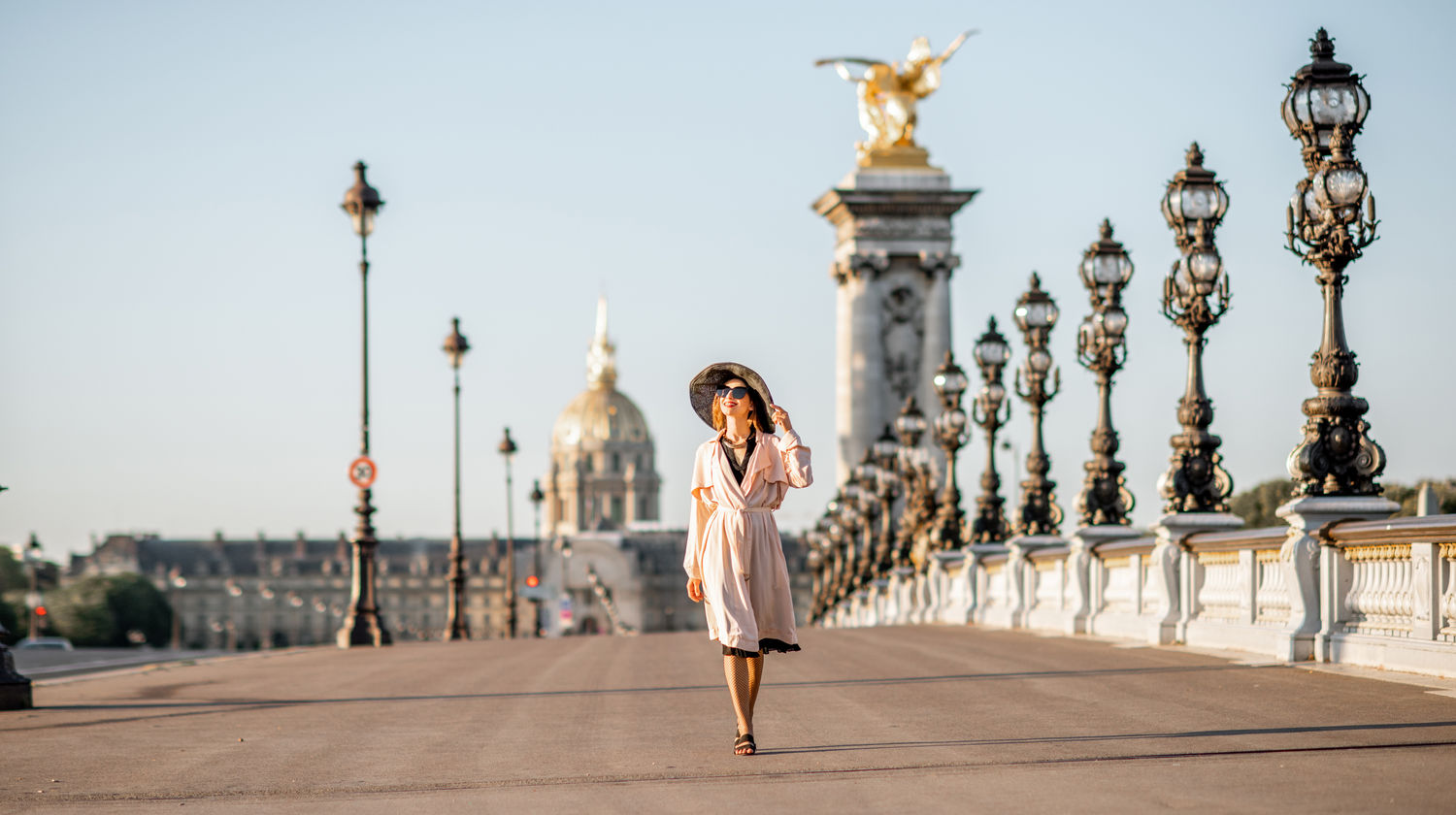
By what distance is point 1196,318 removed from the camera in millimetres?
22625

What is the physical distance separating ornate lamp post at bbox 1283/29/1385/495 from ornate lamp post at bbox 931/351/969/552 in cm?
2217

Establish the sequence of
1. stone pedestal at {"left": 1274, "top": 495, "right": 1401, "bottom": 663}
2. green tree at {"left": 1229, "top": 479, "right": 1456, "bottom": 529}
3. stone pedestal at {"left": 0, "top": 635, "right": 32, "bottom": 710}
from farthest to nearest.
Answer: green tree at {"left": 1229, "top": 479, "right": 1456, "bottom": 529} → stone pedestal at {"left": 0, "top": 635, "right": 32, "bottom": 710} → stone pedestal at {"left": 1274, "top": 495, "right": 1401, "bottom": 663}

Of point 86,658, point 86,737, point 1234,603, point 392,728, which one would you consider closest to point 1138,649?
point 1234,603

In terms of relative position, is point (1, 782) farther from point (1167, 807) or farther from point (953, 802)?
point (1167, 807)

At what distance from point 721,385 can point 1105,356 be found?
16084mm

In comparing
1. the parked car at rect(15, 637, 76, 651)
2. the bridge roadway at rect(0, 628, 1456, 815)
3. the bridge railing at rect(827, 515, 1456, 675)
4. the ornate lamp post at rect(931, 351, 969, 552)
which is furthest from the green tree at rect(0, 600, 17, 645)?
the bridge roadway at rect(0, 628, 1456, 815)

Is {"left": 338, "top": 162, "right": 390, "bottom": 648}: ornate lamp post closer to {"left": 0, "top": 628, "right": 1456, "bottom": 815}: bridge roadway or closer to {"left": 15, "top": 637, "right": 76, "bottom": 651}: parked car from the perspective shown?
{"left": 15, "top": 637, "right": 76, "bottom": 651}: parked car

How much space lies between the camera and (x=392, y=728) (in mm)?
14430

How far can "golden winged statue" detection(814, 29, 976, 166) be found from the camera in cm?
8169

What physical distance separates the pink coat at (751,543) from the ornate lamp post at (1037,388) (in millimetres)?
21048

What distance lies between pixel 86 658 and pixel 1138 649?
2018cm

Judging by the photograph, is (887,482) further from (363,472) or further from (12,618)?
(12,618)

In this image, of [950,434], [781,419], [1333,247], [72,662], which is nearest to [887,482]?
[950,434]

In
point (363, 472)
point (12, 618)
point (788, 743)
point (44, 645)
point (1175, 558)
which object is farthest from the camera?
point (12, 618)
